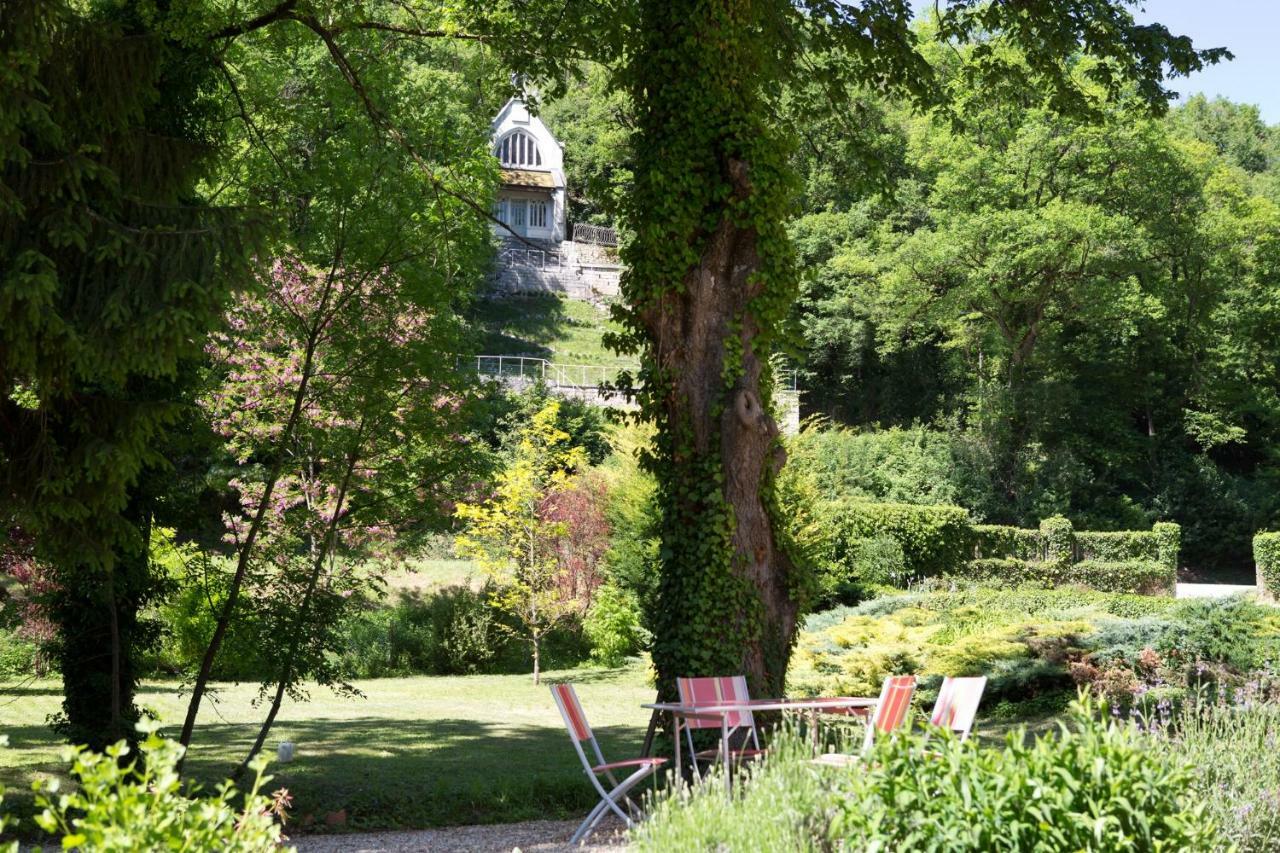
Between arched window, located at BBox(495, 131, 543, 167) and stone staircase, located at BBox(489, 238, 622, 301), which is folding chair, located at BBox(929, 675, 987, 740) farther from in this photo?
arched window, located at BBox(495, 131, 543, 167)

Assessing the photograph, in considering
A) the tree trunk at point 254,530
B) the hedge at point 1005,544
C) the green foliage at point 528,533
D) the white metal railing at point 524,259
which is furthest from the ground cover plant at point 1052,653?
the white metal railing at point 524,259

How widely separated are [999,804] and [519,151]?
5673 cm

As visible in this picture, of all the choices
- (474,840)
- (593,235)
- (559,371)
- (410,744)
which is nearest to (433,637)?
(410,744)

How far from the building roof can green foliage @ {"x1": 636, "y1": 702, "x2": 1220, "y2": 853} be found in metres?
53.1

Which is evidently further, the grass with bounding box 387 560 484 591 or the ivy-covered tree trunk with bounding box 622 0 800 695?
the grass with bounding box 387 560 484 591

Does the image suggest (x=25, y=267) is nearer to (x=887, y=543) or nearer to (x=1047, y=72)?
(x=1047, y=72)

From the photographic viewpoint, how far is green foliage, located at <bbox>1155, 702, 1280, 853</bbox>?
4.64 meters

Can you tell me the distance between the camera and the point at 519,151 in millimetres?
57750

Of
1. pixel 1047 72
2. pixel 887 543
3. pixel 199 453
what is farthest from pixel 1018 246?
pixel 199 453

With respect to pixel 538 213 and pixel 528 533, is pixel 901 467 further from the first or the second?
pixel 538 213

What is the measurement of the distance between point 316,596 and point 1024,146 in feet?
92.6

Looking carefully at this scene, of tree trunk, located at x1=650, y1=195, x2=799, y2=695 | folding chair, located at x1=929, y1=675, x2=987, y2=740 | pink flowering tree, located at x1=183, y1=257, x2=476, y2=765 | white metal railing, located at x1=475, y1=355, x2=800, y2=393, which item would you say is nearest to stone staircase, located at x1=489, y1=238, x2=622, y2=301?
white metal railing, located at x1=475, y1=355, x2=800, y2=393

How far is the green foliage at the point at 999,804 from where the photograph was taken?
3307 millimetres

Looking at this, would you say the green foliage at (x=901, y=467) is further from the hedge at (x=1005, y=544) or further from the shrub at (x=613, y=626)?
the shrub at (x=613, y=626)
